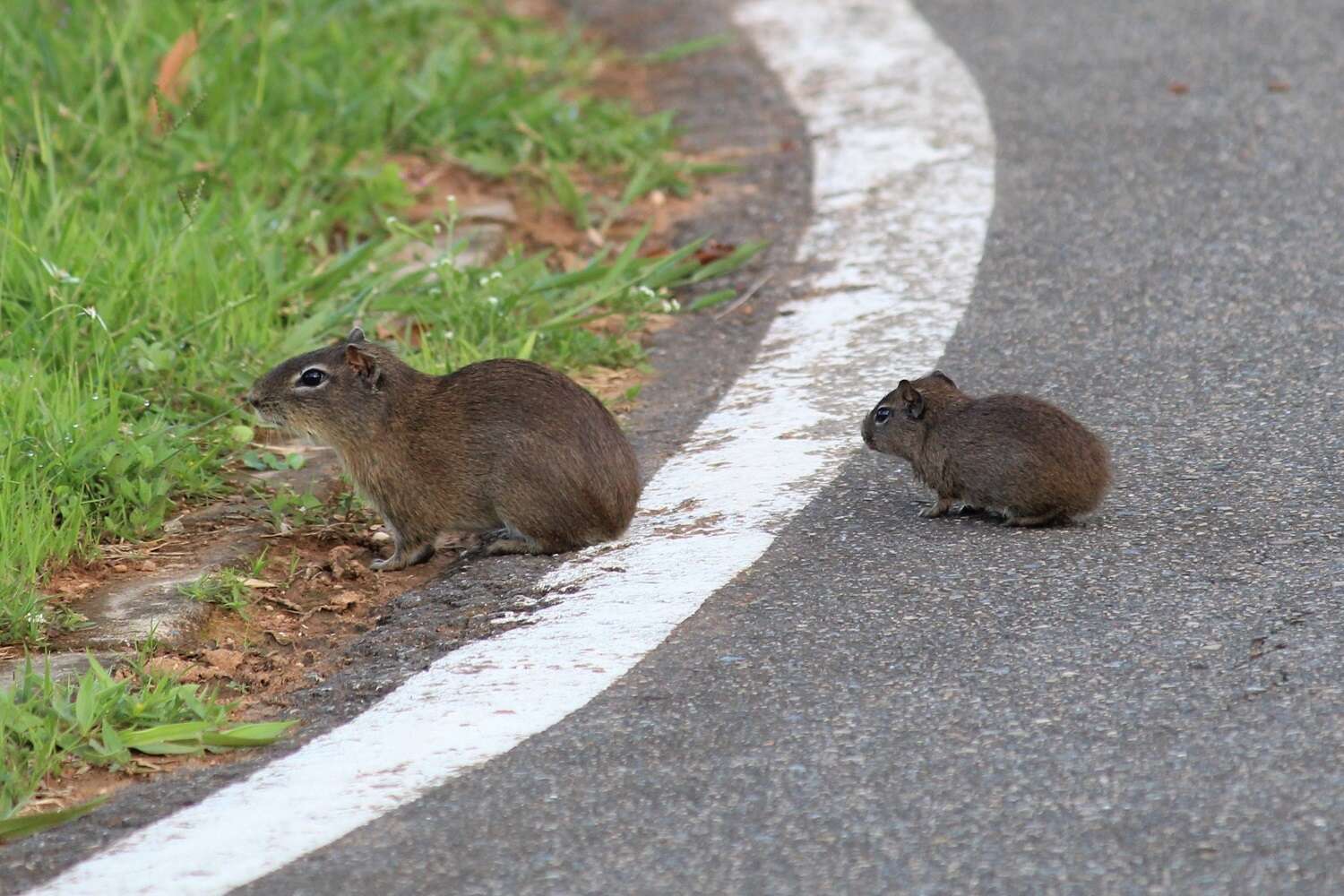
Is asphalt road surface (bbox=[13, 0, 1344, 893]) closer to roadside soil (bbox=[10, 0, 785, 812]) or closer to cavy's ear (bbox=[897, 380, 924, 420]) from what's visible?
cavy's ear (bbox=[897, 380, 924, 420])

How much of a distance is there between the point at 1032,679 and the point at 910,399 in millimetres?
1382

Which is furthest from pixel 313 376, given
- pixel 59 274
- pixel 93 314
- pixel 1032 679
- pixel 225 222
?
pixel 1032 679

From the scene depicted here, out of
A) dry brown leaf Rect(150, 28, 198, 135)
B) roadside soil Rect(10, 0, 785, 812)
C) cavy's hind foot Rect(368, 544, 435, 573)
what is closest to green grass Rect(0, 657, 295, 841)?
roadside soil Rect(10, 0, 785, 812)

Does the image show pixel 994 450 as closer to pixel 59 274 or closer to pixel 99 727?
pixel 99 727

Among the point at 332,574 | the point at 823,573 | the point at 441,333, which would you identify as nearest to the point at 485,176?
the point at 441,333

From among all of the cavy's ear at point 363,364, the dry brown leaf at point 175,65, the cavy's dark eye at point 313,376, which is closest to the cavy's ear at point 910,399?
the cavy's ear at point 363,364

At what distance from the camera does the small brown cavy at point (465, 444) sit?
4.51m

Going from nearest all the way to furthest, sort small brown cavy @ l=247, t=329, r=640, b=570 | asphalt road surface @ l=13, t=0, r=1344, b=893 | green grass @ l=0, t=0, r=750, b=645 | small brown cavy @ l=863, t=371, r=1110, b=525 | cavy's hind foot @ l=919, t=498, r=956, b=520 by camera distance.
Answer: asphalt road surface @ l=13, t=0, r=1344, b=893 < small brown cavy @ l=863, t=371, r=1110, b=525 < small brown cavy @ l=247, t=329, r=640, b=570 < cavy's hind foot @ l=919, t=498, r=956, b=520 < green grass @ l=0, t=0, r=750, b=645

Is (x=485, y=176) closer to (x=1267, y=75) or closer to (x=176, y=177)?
(x=176, y=177)

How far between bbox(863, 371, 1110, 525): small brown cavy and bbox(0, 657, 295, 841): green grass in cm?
187

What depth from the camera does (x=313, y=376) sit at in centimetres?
503

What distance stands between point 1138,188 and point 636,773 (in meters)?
4.13

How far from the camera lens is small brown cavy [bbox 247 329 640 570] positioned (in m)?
4.51

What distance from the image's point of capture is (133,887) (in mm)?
2910
